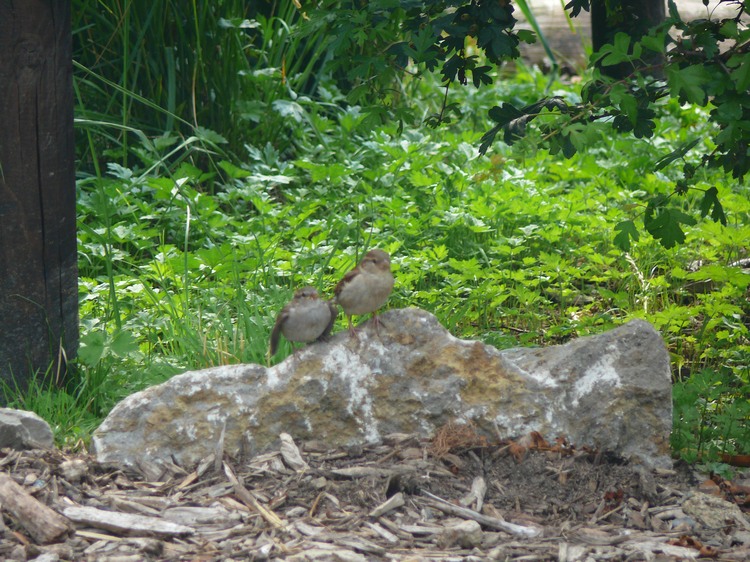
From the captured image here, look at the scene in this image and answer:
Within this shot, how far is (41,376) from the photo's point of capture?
165 inches

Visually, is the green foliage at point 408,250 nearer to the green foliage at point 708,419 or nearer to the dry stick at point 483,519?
the green foliage at point 708,419

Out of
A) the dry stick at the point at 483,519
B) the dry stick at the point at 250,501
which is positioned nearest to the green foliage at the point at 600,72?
the dry stick at the point at 483,519

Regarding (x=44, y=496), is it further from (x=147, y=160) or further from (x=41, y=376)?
(x=147, y=160)

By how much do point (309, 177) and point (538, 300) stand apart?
2.47 meters

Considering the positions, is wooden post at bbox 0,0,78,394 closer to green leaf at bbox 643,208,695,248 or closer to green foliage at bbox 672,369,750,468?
green leaf at bbox 643,208,695,248

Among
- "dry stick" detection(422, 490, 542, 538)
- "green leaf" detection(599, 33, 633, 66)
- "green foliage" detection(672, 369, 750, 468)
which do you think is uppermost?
"green leaf" detection(599, 33, 633, 66)

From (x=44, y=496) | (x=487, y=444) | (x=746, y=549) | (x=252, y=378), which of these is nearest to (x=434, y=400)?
(x=487, y=444)

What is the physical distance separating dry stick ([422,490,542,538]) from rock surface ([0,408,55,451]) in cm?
149

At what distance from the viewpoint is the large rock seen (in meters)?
3.55

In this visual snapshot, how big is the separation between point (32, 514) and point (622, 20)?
323 cm

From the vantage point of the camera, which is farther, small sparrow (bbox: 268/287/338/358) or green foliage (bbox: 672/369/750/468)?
green foliage (bbox: 672/369/750/468)

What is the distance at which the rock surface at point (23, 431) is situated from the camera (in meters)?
3.53

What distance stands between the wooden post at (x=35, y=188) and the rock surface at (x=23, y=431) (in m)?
0.57

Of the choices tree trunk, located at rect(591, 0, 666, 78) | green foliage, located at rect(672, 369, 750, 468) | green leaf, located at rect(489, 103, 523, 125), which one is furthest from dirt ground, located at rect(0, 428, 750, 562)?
tree trunk, located at rect(591, 0, 666, 78)
